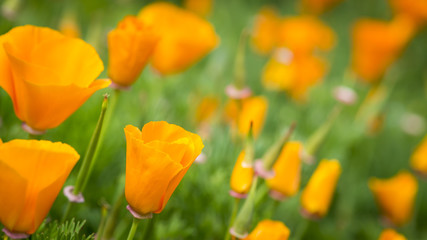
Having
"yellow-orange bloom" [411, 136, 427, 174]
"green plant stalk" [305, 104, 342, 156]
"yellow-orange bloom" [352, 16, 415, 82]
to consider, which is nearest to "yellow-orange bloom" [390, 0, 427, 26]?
"yellow-orange bloom" [352, 16, 415, 82]

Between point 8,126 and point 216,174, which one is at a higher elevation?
point 8,126

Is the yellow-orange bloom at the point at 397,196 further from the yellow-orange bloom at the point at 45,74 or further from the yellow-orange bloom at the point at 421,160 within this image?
the yellow-orange bloom at the point at 45,74

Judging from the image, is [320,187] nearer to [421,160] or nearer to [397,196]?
[397,196]

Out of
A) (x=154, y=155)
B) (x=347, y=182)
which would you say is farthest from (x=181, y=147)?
(x=347, y=182)

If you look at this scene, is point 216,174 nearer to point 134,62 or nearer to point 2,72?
point 134,62

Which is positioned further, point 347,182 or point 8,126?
point 347,182
